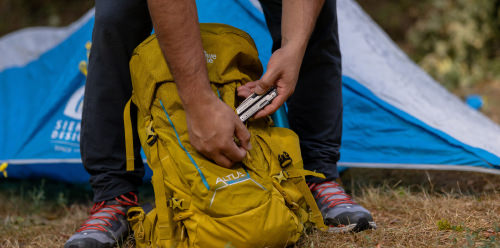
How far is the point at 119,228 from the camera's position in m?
1.46

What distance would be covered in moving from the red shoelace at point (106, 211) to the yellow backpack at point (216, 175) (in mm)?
77

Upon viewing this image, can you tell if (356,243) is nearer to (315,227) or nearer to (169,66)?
(315,227)

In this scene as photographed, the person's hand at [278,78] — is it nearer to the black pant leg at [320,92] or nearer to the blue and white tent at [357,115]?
the black pant leg at [320,92]

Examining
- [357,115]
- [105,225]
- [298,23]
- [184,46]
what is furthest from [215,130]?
[357,115]

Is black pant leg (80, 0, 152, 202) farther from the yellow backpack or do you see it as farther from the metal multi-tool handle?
the metal multi-tool handle

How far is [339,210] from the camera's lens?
1.42 metres

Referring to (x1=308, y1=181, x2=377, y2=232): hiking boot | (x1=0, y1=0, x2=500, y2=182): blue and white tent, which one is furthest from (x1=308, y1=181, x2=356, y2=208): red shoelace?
(x1=0, y1=0, x2=500, y2=182): blue and white tent

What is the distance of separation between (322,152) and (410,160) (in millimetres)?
477

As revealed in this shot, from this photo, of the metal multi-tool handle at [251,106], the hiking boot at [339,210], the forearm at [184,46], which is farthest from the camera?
the hiking boot at [339,210]

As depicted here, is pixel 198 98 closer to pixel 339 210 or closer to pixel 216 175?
pixel 216 175

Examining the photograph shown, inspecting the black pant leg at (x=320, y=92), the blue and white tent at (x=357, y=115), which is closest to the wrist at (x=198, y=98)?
the black pant leg at (x=320, y=92)

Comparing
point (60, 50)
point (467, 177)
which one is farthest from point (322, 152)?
point (60, 50)

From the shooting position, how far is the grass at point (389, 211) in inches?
52.1

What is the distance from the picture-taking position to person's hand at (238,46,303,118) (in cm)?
127
